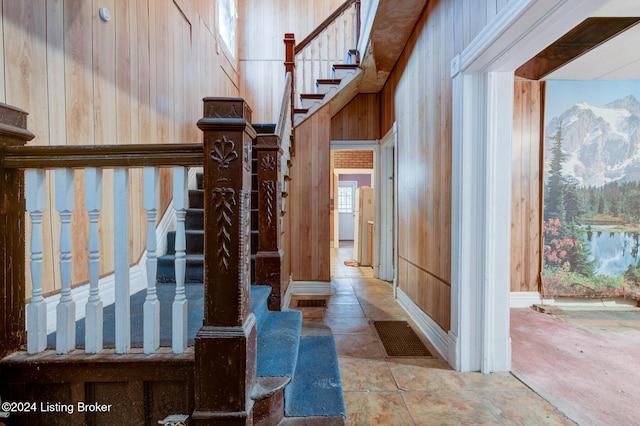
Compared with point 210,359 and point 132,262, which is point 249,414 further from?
point 132,262

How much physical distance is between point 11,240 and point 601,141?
465 cm

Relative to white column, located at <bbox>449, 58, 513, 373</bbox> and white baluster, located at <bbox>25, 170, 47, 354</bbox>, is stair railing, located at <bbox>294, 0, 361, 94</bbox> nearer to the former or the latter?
white column, located at <bbox>449, 58, 513, 373</bbox>

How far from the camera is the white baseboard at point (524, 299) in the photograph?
3.24 metres

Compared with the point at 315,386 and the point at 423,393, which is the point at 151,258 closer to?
the point at 315,386

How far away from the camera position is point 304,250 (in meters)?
3.85

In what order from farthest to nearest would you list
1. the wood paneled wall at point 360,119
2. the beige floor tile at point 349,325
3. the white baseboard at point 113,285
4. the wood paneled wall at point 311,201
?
the wood paneled wall at point 360,119
the wood paneled wall at point 311,201
the beige floor tile at point 349,325
the white baseboard at point 113,285

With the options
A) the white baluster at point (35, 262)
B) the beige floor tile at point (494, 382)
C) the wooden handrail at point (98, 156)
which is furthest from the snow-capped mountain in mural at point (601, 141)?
the white baluster at point (35, 262)

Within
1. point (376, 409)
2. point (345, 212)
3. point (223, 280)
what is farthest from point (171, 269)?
point (345, 212)

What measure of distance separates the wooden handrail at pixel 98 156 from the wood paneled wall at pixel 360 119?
367 centimetres

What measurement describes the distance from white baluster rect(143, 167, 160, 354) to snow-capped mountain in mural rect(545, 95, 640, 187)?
376 cm

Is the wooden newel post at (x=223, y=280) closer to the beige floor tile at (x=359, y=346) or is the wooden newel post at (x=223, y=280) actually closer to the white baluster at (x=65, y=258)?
the white baluster at (x=65, y=258)

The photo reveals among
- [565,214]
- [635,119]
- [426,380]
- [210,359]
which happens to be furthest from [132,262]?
[635,119]

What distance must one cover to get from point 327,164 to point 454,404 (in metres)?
2.81

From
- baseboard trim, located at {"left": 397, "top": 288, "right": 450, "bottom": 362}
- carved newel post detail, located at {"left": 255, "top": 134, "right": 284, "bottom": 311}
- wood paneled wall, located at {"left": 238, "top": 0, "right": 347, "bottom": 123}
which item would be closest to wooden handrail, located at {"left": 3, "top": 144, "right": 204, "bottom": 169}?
carved newel post detail, located at {"left": 255, "top": 134, "right": 284, "bottom": 311}
